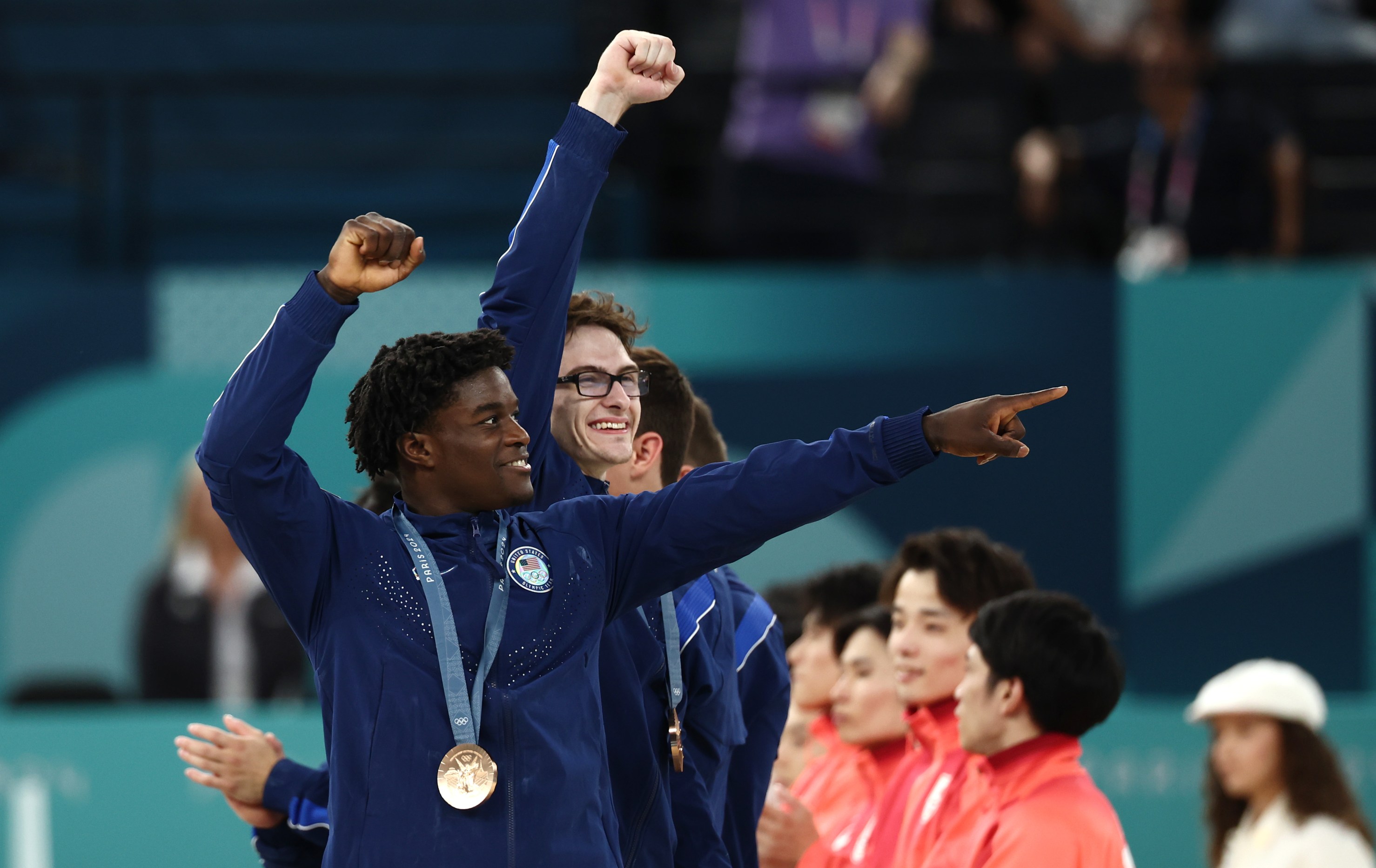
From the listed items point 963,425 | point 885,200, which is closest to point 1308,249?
point 885,200

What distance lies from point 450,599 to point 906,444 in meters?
0.73

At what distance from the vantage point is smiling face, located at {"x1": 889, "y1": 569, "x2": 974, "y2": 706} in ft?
13.9

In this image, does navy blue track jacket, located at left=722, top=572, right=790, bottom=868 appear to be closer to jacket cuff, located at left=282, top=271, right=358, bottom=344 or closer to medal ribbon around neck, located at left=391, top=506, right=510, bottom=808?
medal ribbon around neck, located at left=391, top=506, right=510, bottom=808

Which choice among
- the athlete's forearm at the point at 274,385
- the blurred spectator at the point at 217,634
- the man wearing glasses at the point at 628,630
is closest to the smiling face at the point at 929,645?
the man wearing glasses at the point at 628,630

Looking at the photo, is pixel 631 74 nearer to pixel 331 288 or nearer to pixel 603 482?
pixel 603 482

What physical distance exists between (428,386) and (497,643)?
0.42m

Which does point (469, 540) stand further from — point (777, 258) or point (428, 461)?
point (777, 258)

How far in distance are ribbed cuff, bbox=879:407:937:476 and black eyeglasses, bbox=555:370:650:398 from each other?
0.98m

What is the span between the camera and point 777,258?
324 inches

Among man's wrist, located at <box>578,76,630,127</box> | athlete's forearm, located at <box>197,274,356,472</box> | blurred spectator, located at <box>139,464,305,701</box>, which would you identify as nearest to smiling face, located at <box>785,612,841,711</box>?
man's wrist, located at <box>578,76,630,127</box>

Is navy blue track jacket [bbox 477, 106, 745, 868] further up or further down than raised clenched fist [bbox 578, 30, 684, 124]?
further down

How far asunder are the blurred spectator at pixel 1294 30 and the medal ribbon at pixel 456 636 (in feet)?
22.3

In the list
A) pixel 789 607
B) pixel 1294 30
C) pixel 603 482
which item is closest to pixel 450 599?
pixel 603 482

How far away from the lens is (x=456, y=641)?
2662mm
